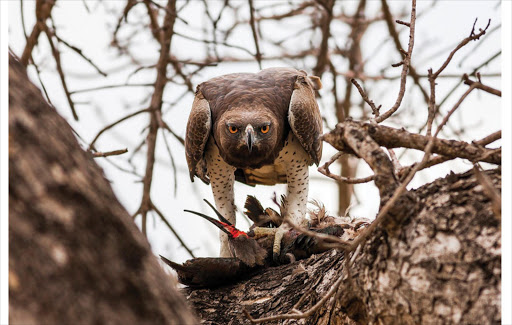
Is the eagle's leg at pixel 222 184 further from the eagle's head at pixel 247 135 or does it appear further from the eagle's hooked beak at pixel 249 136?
the eagle's hooked beak at pixel 249 136

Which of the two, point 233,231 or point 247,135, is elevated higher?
point 247,135

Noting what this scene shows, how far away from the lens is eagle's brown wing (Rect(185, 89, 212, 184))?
4.68m

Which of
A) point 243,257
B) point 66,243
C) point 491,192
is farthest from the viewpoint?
point 243,257

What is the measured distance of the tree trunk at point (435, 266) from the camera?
165cm

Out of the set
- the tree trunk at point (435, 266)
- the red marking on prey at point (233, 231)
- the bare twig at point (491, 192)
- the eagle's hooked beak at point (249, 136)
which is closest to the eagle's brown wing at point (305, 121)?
the eagle's hooked beak at point (249, 136)

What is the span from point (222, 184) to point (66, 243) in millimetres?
3749

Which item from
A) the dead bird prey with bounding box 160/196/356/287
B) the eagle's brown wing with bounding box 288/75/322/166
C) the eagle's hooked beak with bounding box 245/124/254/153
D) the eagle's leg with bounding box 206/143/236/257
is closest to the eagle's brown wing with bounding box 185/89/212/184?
the eagle's leg with bounding box 206/143/236/257

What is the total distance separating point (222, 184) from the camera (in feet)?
16.5

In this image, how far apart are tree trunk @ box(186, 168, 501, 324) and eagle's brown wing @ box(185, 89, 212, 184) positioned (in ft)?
9.05

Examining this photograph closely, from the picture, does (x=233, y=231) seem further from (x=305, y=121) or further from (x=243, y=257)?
(x=305, y=121)

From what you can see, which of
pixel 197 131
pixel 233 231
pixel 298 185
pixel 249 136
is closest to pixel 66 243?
pixel 233 231

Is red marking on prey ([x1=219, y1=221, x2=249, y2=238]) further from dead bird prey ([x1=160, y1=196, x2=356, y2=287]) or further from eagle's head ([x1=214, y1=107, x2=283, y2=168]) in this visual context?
eagle's head ([x1=214, y1=107, x2=283, y2=168])

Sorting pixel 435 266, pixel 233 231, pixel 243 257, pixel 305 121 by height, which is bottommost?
pixel 435 266

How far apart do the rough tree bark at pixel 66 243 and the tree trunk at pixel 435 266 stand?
731 mm
